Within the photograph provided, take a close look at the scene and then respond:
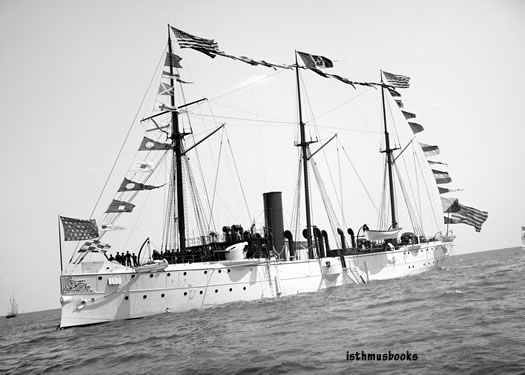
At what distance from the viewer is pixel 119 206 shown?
22.7m

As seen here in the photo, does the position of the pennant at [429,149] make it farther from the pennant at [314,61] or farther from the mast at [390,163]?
the pennant at [314,61]

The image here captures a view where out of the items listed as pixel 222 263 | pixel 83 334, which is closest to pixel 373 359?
pixel 83 334

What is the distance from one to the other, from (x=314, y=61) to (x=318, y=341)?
25104 mm

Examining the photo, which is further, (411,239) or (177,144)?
(411,239)

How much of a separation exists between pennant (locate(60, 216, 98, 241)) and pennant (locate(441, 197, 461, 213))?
28.9 metres

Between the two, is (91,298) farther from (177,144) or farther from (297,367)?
(297,367)

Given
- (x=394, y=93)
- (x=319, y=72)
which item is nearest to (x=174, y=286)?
(x=319, y=72)

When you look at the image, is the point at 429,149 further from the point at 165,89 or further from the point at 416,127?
the point at 165,89

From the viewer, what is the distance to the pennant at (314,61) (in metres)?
32.0

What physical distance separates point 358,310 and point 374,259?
18.4 meters

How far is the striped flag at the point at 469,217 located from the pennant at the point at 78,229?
95.9 ft

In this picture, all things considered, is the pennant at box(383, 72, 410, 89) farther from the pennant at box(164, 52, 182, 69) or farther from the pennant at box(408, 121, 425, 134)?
the pennant at box(164, 52, 182, 69)

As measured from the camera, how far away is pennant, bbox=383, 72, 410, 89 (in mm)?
38250

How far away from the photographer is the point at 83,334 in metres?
17.9
